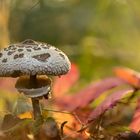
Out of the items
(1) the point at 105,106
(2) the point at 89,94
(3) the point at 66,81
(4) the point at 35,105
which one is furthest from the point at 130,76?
(4) the point at 35,105

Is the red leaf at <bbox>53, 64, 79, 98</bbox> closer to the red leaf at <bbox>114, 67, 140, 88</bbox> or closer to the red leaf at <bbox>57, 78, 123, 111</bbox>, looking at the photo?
the red leaf at <bbox>57, 78, 123, 111</bbox>

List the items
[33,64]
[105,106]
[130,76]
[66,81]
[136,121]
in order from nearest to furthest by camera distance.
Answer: [33,64] < [105,106] < [136,121] < [130,76] < [66,81]

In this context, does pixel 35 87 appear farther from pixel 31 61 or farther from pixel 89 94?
pixel 89 94

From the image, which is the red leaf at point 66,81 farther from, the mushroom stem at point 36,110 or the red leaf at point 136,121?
the mushroom stem at point 36,110

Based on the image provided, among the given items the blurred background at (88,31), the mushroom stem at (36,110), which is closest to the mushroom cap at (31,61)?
the mushroom stem at (36,110)

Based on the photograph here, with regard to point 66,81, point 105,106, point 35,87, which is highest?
point 35,87

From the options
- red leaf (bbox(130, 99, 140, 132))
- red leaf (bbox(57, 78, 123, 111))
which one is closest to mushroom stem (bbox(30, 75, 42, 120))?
red leaf (bbox(130, 99, 140, 132))

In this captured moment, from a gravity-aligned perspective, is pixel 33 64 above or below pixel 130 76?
above

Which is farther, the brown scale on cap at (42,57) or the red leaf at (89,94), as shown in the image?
the red leaf at (89,94)
